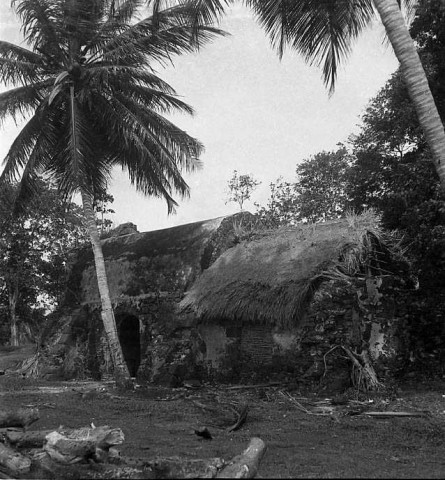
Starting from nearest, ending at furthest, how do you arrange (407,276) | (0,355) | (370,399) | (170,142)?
(370,399), (407,276), (170,142), (0,355)

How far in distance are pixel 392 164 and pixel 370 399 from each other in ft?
27.4

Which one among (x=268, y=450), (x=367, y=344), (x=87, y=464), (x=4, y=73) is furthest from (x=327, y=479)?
(x=4, y=73)

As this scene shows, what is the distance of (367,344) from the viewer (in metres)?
11.9

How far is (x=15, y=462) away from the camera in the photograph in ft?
19.5

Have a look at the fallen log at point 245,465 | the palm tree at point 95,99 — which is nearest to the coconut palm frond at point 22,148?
the palm tree at point 95,99

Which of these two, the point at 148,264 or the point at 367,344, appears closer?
the point at 367,344

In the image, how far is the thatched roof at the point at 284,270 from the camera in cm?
1221

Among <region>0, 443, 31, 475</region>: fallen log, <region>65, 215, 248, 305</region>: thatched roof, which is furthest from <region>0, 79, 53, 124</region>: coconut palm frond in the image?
<region>0, 443, 31, 475</region>: fallen log

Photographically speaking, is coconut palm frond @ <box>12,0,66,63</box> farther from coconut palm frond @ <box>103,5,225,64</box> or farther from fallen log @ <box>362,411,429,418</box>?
fallen log @ <box>362,411,429,418</box>

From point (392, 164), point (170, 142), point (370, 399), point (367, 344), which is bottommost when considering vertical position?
point (370, 399)

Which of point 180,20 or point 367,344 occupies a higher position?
point 180,20

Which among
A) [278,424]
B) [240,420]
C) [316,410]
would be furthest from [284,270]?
[240,420]

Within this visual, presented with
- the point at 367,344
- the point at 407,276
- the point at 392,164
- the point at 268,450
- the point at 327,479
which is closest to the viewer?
the point at 327,479

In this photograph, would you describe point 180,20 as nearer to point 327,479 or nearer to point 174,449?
point 174,449
